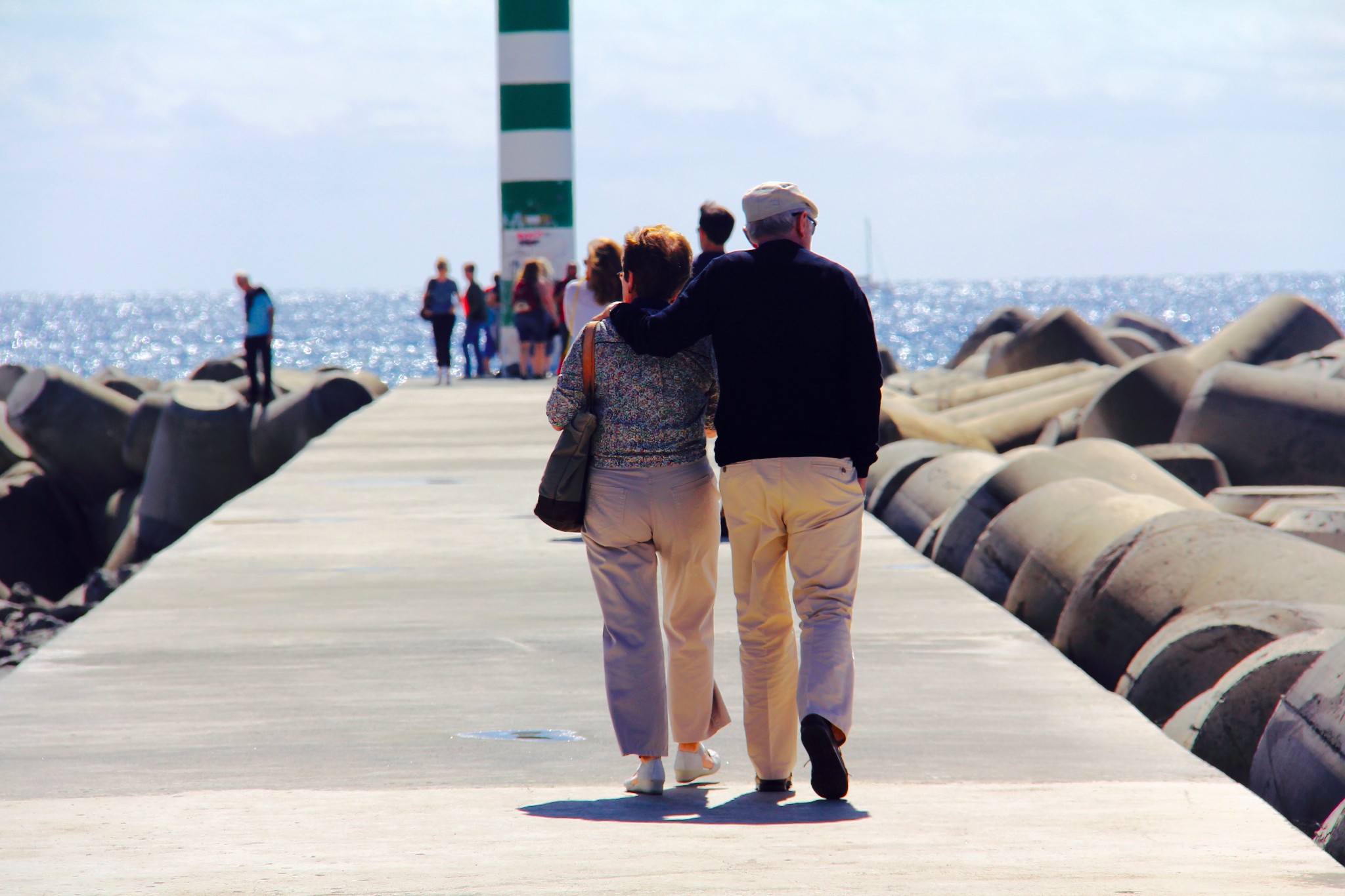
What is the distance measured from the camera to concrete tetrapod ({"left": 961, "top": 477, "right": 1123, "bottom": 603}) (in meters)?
7.85

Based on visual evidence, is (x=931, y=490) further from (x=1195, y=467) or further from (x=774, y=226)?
(x=774, y=226)

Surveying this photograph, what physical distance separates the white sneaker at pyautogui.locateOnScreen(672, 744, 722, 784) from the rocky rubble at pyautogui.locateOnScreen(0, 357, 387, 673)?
499 inches

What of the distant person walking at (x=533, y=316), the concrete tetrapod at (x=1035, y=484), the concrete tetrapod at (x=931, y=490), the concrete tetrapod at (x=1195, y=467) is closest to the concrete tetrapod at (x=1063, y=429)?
the concrete tetrapod at (x=1195, y=467)

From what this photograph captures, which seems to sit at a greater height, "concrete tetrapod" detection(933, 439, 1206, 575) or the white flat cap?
the white flat cap

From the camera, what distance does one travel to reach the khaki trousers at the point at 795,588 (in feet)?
13.4

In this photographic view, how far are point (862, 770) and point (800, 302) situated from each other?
1331 millimetres

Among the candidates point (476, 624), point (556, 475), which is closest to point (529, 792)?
point (556, 475)

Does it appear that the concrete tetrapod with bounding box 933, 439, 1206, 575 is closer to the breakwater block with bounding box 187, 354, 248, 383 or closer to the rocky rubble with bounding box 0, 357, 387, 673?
the rocky rubble with bounding box 0, 357, 387, 673

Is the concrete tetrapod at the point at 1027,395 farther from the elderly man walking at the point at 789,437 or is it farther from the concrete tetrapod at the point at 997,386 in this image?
the elderly man walking at the point at 789,437

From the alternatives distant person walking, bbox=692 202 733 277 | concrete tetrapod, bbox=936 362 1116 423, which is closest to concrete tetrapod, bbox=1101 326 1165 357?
concrete tetrapod, bbox=936 362 1116 423

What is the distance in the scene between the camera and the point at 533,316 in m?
18.8

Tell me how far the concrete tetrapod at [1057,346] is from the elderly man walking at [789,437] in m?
15.2

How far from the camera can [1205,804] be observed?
4055 mm

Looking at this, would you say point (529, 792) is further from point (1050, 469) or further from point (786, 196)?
point (1050, 469)
